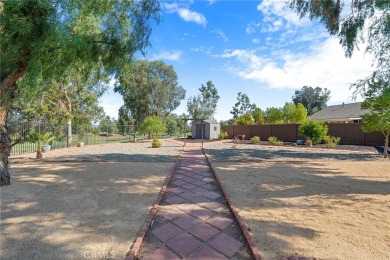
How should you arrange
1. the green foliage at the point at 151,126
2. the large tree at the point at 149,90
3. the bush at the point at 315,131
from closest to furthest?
the bush at the point at 315,131 < the green foliage at the point at 151,126 < the large tree at the point at 149,90

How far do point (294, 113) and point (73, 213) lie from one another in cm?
2910

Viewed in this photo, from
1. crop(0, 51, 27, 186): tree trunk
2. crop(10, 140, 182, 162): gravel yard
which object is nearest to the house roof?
crop(10, 140, 182, 162): gravel yard

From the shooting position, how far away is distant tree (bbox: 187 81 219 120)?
3725 centimetres

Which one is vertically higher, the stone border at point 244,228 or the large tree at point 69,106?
the large tree at point 69,106

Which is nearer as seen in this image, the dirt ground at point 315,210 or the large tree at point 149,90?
the dirt ground at point 315,210

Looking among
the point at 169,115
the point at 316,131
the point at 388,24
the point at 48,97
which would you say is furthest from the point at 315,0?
the point at 169,115

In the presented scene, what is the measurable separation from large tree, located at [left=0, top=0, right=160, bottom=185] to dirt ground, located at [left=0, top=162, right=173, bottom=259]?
1.19 meters

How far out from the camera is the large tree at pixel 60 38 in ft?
12.3

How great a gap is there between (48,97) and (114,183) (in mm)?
16125

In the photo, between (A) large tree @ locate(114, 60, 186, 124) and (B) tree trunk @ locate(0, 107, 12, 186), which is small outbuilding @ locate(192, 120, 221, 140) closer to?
(A) large tree @ locate(114, 60, 186, 124)

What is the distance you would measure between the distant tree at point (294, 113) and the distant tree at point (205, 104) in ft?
42.2

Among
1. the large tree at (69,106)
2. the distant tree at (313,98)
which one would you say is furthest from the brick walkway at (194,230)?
the distant tree at (313,98)

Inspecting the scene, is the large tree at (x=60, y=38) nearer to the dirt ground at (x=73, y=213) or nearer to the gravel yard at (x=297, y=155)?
the dirt ground at (x=73, y=213)

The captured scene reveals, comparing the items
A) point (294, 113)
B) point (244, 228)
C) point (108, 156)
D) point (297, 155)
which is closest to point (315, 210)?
point (244, 228)
